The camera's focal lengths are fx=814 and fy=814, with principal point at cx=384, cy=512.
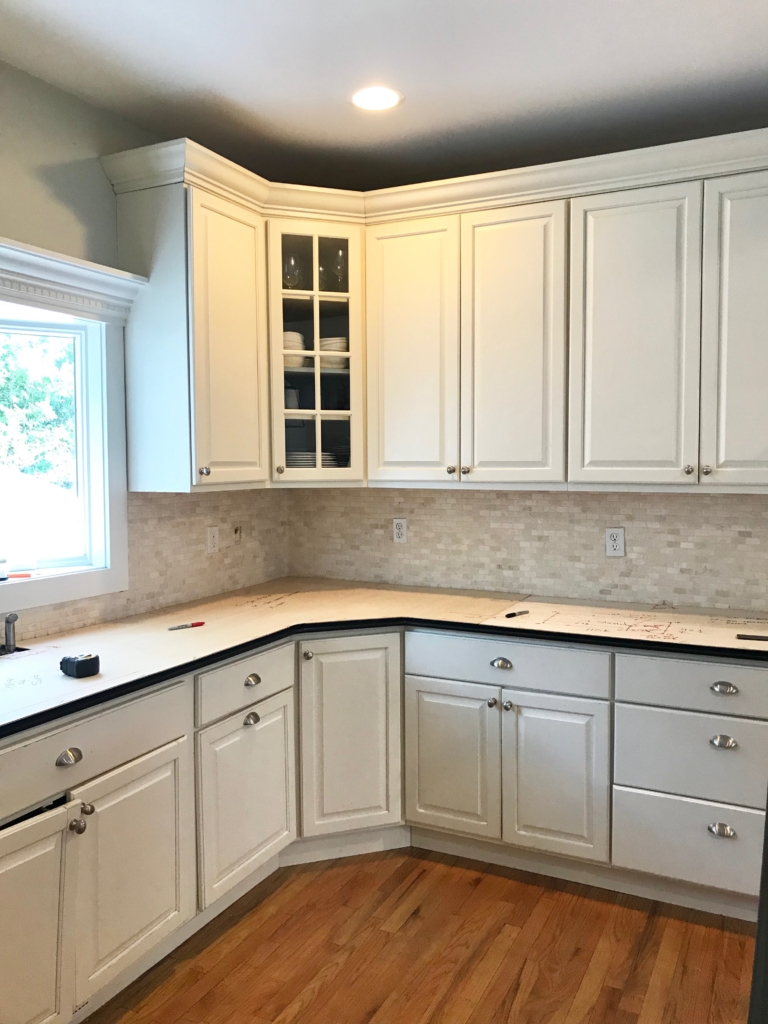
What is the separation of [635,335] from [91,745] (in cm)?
207

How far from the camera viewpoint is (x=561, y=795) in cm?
266

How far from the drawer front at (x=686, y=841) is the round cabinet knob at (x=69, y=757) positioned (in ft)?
5.33

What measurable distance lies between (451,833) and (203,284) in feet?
6.89

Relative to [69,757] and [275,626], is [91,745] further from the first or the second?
[275,626]

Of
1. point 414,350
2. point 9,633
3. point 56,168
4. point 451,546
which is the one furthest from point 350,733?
point 56,168

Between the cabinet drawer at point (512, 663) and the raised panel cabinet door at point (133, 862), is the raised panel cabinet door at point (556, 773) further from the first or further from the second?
the raised panel cabinet door at point (133, 862)

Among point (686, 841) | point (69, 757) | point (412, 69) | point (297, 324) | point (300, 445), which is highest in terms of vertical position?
point (412, 69)

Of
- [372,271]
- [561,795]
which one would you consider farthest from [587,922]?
[372,271]

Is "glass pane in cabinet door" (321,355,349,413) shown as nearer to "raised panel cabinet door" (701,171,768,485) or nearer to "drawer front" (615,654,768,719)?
"raised panel cabinet door" (701,171,768,485)

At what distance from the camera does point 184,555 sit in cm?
312

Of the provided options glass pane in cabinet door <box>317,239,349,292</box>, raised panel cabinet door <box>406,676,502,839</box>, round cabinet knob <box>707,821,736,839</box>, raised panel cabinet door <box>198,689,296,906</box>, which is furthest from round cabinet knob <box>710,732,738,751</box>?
glass pane in cabinet door <box>317,239,349,292</box>

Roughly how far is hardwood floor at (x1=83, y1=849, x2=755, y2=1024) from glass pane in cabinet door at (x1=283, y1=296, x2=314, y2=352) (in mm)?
1913

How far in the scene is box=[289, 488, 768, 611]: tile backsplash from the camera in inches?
114

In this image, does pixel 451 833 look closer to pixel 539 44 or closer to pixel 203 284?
pixel 203 284
